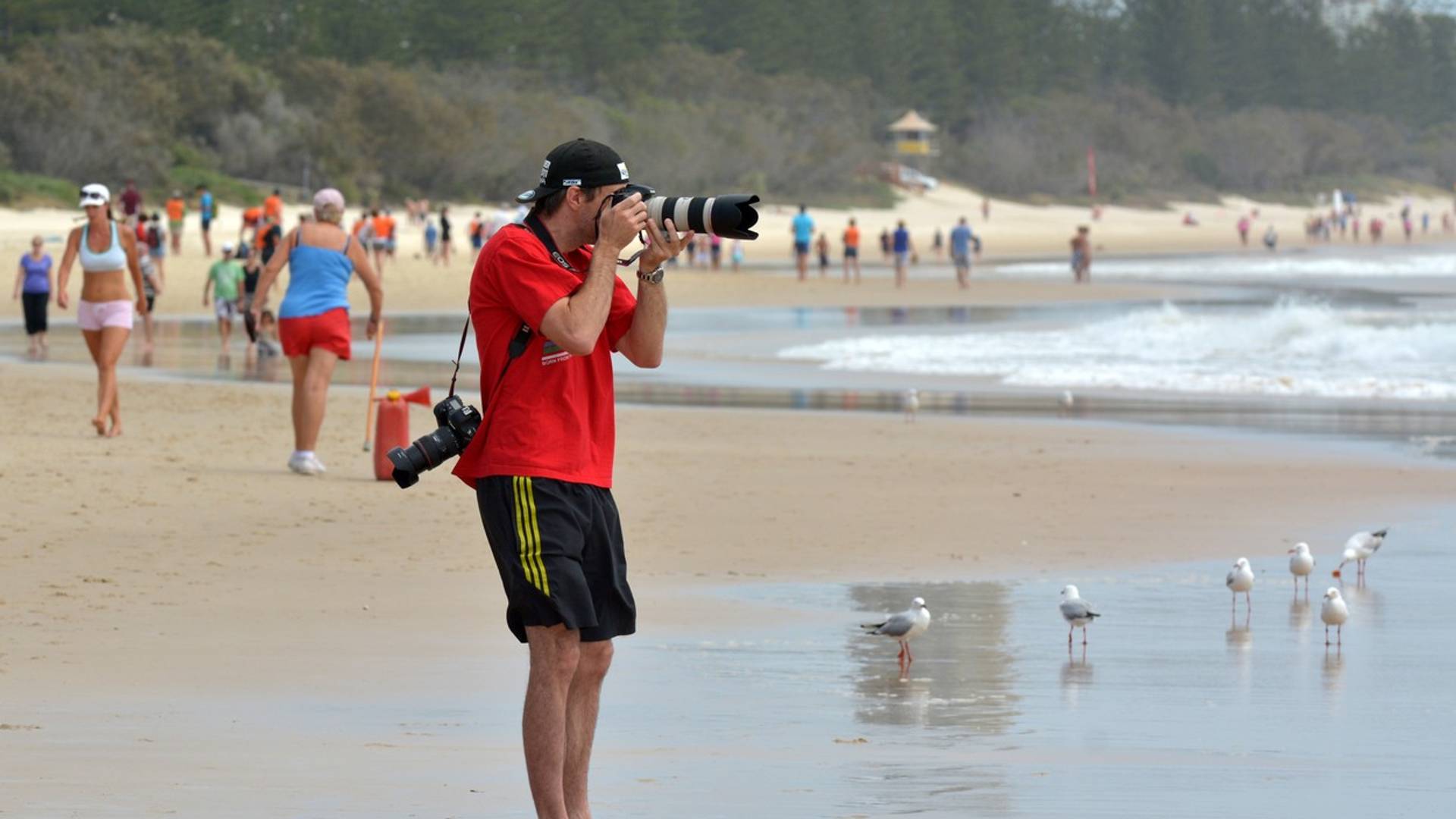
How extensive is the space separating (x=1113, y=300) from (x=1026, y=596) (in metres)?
34.0

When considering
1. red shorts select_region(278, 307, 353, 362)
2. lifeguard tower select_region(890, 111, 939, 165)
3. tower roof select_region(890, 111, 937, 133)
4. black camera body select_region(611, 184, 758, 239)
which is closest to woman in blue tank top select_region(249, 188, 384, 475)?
red shorts select_region(278, 307, 353, 362)

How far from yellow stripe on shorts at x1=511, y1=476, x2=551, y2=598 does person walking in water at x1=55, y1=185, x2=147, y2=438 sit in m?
8.45

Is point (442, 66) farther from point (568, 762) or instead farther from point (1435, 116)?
point (1435, 116)

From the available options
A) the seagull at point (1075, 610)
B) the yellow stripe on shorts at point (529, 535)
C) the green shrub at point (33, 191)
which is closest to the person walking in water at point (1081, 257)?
the green shrub at point (33, 191)

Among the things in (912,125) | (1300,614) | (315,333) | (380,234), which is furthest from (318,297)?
(912,125)

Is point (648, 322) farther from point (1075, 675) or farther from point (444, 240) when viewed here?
point (444, 240)

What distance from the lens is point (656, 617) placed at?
829 cm

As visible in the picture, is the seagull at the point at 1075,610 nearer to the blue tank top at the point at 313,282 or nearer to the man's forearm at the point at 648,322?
the man's forearm at the point at 648,322

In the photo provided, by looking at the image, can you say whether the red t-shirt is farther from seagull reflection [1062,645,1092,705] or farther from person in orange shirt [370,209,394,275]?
person in orange shirt [370,209,394,275]

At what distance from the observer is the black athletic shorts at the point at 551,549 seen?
15.8 feet

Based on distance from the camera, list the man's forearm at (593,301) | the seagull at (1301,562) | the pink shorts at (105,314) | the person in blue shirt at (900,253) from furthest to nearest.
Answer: the person in blue shirt at (900,253), the pink shorts at (105,314), the seagull at (1301,562), the man's forearm at (593,301)

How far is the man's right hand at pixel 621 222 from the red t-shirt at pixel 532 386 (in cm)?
13

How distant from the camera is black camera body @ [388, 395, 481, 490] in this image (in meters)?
5.05

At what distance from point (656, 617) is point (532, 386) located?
347 centimetres
